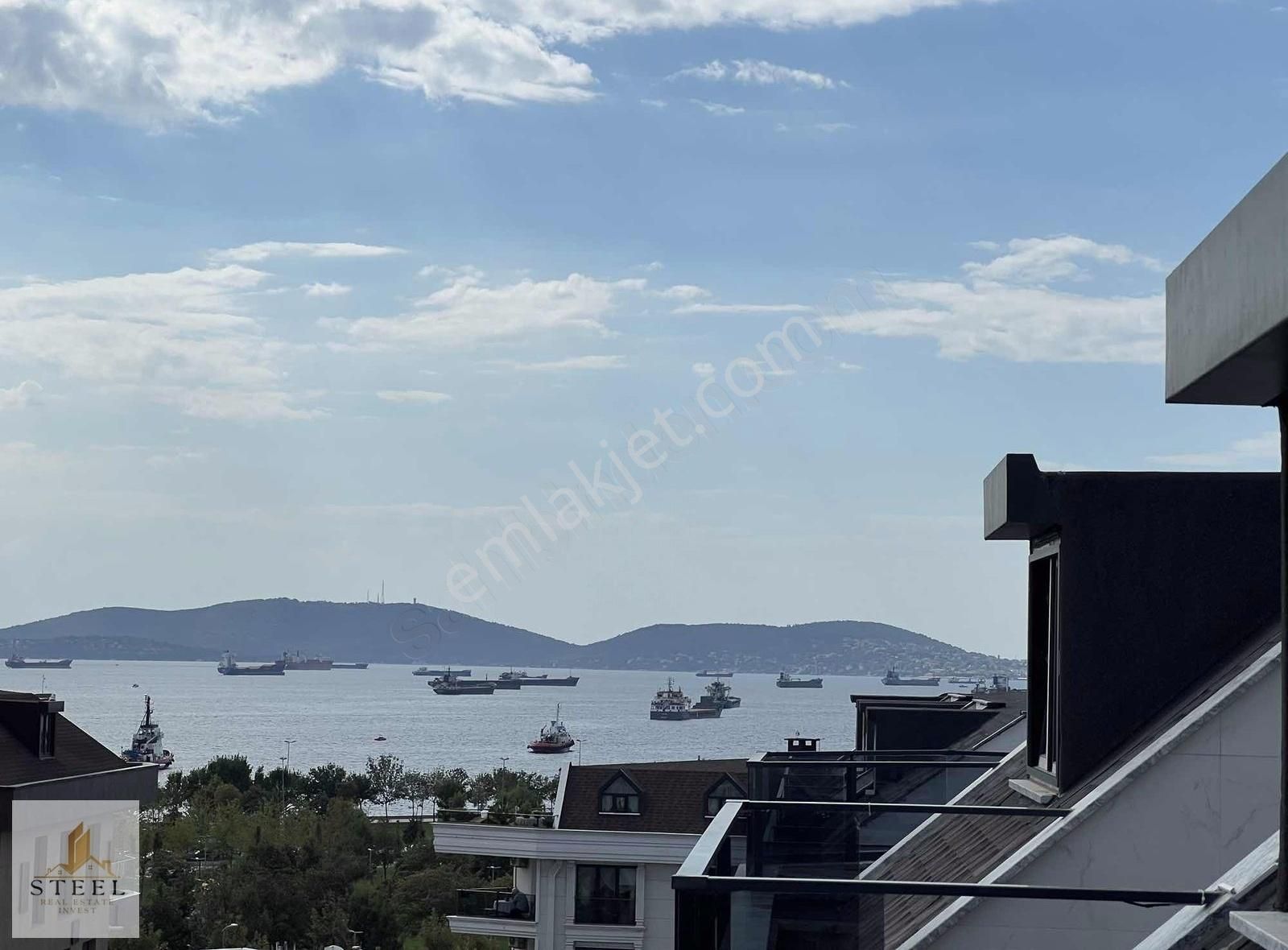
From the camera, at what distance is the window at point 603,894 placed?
34812mm

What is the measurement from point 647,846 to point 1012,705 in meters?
20.7

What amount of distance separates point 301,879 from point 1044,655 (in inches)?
2056

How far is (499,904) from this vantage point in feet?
116

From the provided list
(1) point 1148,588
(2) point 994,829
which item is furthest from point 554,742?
(2) point 994,829

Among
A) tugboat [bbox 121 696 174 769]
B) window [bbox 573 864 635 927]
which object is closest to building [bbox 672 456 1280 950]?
window [bbox 573 864 635 927]

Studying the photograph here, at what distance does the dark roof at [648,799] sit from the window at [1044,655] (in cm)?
2841

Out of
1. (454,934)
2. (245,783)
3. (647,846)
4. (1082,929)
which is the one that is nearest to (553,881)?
(647,846)

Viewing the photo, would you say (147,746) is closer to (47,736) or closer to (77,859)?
(47,736)

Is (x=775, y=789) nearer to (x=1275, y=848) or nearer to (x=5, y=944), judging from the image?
(x=1275, y=848)

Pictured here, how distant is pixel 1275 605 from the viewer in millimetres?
7328

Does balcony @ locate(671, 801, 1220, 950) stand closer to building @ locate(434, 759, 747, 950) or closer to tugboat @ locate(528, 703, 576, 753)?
building @ locate(434, 759, 747, 950)

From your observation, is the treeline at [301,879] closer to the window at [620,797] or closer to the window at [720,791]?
the window at [620,797]

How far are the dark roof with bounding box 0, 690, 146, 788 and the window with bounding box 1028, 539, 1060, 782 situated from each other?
1968 cm

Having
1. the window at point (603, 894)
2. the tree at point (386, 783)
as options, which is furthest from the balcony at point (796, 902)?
the tree at point (386, 783)
